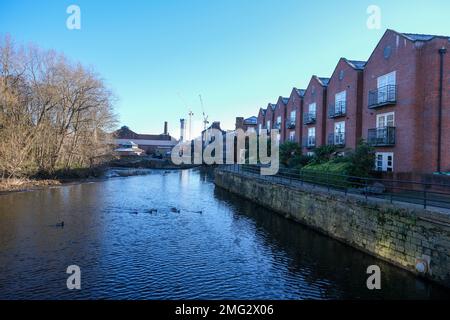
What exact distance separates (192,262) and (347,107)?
1829 cm

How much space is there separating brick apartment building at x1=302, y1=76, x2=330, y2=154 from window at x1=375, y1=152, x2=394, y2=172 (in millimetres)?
8803

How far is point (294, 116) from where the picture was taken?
37.5 metres

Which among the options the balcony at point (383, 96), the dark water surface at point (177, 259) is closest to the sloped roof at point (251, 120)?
the balcony at point (383, 96)

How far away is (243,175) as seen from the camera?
2962 centimetres

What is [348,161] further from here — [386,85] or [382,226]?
[382,226]

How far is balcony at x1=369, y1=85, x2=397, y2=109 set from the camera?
19.4 meters

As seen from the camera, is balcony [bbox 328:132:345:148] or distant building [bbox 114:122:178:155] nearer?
balcony [bbox 328:132:345:148]

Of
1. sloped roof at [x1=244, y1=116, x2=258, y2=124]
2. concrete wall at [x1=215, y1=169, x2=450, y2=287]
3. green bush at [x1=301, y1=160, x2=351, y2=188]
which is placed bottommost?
concrete wall at [x1=215, y1=169, x2=450, y2=287]

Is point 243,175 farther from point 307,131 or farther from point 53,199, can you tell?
point 53,199

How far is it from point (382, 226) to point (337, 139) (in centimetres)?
1541

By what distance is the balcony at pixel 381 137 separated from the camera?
1942cm

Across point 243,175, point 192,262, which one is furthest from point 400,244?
point 243,175

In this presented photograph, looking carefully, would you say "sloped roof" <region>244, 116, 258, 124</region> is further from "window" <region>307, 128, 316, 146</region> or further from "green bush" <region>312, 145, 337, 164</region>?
"green bush" <region>312, 145, 337, 164</region>

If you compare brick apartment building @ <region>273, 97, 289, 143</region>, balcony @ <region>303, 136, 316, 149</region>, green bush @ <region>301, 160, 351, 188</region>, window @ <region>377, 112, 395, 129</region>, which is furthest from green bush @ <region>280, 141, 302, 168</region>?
window @ <region>377, 112, 395, 129</region>
